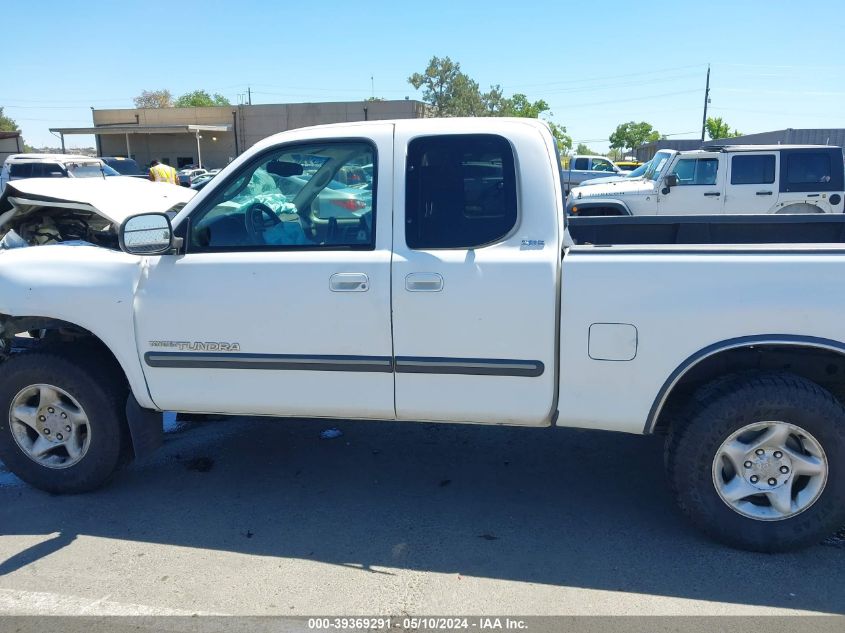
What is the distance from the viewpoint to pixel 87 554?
11.4 ft

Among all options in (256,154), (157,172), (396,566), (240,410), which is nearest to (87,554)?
(240,410)

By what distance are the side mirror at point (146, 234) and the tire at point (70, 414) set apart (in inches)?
32.8

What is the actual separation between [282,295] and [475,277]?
98cm

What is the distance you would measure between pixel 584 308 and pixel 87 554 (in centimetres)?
274

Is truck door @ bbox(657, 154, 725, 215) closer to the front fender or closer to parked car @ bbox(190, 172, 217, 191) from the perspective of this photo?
parked car @ bbox(190, 172, 217, 191)

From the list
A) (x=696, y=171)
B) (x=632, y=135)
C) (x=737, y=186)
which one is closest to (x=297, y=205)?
(x=696, y=171)

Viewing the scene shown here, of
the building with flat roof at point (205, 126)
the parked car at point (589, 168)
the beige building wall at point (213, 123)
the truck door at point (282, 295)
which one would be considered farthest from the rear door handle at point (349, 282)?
the beige building wall at point (213, 123)

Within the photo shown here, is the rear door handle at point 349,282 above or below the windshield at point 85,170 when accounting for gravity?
below

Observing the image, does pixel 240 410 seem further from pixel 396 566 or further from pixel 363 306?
pixel 396 566

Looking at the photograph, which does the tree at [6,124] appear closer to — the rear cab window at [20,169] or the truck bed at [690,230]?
the rear cab window at [20,169]

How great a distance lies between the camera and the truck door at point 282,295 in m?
3.47

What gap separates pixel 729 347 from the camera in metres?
3.16

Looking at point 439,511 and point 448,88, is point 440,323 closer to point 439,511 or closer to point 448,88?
point 439,511

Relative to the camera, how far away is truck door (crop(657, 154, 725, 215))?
41.0 feet
